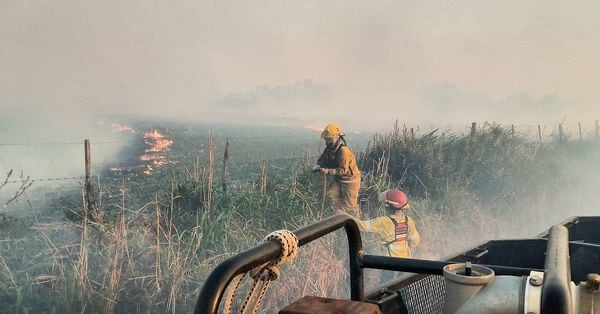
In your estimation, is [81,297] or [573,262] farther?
[81,297]

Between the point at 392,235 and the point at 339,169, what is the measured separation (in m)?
1.87

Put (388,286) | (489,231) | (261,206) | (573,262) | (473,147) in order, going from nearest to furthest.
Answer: (388,286) → (573,262) → (261,206) → (489,231) → (473,147)

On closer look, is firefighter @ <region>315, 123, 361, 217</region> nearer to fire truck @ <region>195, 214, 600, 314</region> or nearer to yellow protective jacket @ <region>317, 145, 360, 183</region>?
yellow protective jacket @ <region>317, 145, 360, 183</region>

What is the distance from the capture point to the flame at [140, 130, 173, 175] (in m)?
10.9

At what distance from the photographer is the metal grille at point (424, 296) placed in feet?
9.40

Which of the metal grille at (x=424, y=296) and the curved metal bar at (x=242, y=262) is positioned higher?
the curved metal bar at (x=242, y=262)

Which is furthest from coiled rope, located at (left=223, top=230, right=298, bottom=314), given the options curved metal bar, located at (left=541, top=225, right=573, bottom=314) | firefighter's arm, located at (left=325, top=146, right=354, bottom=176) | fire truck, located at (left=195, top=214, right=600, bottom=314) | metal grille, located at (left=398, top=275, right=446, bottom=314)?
firefighter's arm, located at (left=325, top=146, right=354, bottom=176)

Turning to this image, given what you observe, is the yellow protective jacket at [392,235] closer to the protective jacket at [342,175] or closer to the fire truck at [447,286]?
the protective jacket at [342,175]

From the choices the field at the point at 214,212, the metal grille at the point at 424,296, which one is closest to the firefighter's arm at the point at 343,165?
the field at the point at 214,212

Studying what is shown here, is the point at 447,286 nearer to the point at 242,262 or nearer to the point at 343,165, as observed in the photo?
the point at 242,262

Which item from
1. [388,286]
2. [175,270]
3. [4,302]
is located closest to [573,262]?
[388,286]

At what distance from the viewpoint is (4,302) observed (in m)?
5.33

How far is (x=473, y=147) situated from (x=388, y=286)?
10.6 metres

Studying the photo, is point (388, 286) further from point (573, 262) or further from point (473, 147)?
point (473, 147)
